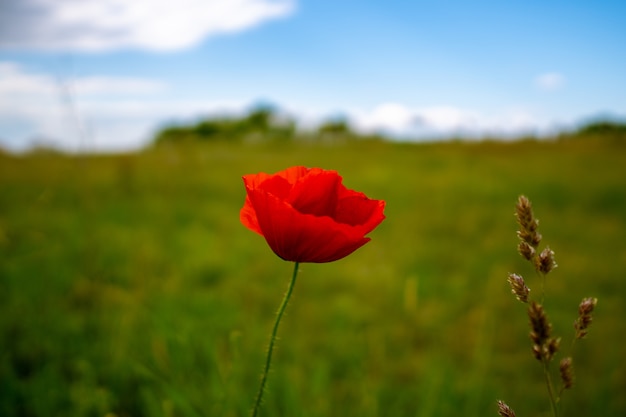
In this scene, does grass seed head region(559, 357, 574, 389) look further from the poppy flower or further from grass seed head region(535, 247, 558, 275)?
the poppy flower

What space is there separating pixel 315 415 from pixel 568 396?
1.33m

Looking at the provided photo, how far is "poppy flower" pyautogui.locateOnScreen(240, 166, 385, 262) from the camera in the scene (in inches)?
27.5

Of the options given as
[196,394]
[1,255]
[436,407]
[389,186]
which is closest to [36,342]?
[196,394]

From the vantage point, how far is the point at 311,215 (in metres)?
0.69

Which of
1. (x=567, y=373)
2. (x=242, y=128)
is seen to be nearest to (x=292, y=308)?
(x=567, y=373)

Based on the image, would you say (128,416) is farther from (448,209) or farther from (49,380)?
(448,209)

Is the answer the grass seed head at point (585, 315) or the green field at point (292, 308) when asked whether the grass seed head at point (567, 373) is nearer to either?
the grass seed head at point (585, 315)

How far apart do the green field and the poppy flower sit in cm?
40

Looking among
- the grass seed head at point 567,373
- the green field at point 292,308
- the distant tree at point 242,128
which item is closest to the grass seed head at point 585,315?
the grass seed head at point 567,373

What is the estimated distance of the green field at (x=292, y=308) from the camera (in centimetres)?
182

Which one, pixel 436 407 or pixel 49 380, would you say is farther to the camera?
pixel 49 380

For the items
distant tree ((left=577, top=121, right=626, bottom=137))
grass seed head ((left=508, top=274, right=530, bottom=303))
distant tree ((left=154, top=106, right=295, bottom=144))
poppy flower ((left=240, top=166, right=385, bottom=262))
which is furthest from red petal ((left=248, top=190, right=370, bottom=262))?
distant tree ((left=154, top=106, right=295, bottom=144))

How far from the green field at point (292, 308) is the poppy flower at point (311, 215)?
40cm

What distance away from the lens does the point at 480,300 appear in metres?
3.12
